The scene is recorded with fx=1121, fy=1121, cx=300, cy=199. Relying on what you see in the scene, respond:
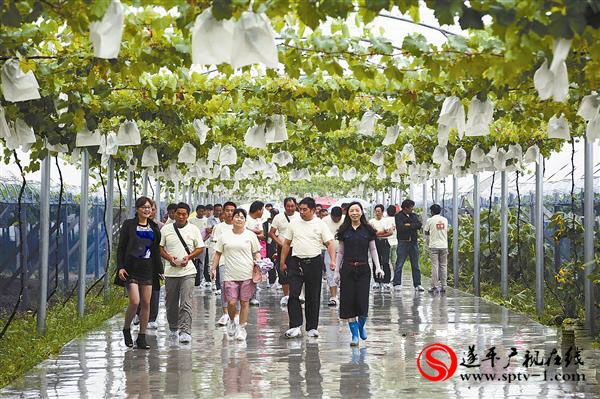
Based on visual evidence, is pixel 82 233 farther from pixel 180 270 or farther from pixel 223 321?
pixel 180 270

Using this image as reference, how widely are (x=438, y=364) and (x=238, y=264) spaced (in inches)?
127

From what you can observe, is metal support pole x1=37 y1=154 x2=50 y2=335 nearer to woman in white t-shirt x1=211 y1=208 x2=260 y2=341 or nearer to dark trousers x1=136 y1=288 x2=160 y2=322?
dark trousers x1=136 y1=288 x2=160 y2=322

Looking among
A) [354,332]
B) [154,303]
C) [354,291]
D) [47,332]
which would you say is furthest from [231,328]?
[47,332]

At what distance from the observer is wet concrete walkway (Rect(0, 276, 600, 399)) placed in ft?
34.1

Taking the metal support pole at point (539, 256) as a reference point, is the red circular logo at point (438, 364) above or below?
below

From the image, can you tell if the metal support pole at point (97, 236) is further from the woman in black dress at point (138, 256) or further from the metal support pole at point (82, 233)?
the woman in black dress at point (138, 256)

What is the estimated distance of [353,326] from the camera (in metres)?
13.8

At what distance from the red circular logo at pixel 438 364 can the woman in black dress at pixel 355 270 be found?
912 mm

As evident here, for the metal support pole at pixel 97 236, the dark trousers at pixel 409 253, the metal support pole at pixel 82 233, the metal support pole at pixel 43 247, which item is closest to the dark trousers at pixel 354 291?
the metal support pole at pixel 43 247

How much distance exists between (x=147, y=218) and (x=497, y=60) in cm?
648

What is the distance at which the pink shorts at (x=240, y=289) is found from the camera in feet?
46.9

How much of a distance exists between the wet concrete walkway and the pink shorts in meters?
0.58

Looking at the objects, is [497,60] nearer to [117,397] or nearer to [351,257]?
[117,397]

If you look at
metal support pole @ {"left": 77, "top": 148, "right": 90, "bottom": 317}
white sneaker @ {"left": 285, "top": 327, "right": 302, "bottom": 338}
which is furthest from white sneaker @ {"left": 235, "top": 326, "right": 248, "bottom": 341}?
metal support pole @ {"left": 77, "top": 148, "right": 90, "bottom": 317}
